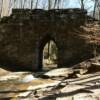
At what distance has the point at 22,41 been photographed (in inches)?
736

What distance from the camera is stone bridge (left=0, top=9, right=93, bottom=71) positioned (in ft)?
58.9

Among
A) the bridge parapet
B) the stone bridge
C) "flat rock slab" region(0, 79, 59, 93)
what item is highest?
the bridge parapet

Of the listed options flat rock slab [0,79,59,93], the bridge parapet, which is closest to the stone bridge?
the bridge parapet

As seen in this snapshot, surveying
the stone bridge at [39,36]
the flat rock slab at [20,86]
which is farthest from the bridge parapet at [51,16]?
the flat rock slab at [20,86]

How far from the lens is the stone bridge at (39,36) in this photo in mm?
17938

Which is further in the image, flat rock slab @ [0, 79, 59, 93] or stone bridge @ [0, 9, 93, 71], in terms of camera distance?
stone bridge @ [0, 9, 93, 71]

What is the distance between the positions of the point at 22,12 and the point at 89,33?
4.32m

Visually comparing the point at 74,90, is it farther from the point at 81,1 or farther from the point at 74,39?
the point at 81,1

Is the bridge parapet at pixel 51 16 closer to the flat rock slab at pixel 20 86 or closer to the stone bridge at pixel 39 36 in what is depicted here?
the stone bridge at pixel 39 36

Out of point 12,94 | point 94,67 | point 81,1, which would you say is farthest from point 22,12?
point 81,1

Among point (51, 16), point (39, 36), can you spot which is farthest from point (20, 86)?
point (51, 16)

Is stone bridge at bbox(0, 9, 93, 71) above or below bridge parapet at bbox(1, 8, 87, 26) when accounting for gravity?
below

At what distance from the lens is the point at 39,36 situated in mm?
18469

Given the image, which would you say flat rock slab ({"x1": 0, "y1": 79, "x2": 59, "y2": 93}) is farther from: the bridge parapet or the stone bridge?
the bridge parapet
